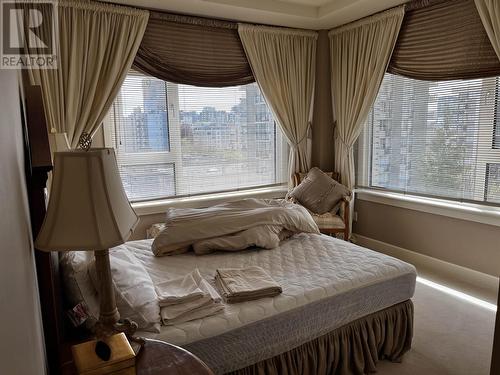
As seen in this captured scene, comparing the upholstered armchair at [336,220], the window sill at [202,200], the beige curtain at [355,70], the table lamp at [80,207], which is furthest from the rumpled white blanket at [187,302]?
the beige curtain at [355,70]

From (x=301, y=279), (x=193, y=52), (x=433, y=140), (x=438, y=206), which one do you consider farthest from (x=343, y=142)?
(x=301, y=279)

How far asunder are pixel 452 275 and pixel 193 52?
3474 millimetres

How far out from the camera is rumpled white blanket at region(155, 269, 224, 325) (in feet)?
5.36

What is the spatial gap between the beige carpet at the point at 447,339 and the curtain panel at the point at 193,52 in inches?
118

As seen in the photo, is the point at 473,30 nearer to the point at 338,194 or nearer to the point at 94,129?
the point at 338,194

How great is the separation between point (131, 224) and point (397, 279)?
1674 mm

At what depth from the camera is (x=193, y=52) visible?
3.86 metres

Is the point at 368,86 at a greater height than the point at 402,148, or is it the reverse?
the point at 368,86

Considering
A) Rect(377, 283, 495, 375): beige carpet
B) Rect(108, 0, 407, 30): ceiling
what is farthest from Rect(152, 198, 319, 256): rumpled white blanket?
Rect(108, 0, 407, 30): ceiling

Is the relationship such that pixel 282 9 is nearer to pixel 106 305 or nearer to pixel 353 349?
pixel 353 349

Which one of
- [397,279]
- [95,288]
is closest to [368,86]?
[397,279]

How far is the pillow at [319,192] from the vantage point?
158 inches

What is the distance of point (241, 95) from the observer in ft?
14.3

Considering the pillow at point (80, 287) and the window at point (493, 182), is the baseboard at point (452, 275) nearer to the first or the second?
the window at point (493, 182)
